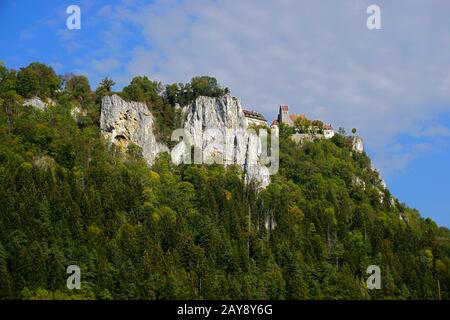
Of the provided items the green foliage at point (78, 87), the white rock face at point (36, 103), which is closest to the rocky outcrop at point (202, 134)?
the green foliage at point (78, 87)

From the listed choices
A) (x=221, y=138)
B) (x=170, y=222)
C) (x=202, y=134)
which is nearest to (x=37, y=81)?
(x=202, y=134)

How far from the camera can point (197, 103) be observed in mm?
102000

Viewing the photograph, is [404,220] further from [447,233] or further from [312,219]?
[312,219]

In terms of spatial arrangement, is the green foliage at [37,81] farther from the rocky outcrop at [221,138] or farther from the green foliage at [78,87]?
the rocky outcrop at [221,138]

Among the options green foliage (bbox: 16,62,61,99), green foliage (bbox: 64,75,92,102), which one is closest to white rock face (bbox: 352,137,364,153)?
green foliage (bbox: 64,75,92,102)

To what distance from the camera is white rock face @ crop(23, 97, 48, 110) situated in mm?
92688

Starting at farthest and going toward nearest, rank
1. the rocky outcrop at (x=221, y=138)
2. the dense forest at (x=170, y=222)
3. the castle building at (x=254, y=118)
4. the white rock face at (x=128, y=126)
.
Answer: the castle building at (x=254, y=118), the rocky outcrop at (x=221, y=138), the white rock face at (x=128, y=126), the dense forest at (x=170, y=222)

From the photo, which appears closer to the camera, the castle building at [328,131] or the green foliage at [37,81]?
the green foliage at [37,81]

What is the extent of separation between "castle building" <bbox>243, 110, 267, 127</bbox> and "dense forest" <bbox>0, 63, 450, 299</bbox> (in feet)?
28.0

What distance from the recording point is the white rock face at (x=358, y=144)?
114 metres

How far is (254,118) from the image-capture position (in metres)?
113

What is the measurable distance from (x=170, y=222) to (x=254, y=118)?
38.2 metres
